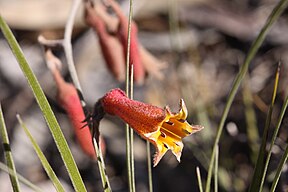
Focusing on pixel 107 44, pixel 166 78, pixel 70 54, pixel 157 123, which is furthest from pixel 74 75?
pixel 166 78

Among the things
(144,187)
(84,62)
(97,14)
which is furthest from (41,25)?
(97,14)

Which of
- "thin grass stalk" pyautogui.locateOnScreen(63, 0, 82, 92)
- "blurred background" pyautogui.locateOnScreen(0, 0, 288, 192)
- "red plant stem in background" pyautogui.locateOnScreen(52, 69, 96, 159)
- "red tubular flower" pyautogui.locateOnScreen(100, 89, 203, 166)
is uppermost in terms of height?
"thin grass stalk" pyautogui.locateOnScreen(63, 0, 82, 92)

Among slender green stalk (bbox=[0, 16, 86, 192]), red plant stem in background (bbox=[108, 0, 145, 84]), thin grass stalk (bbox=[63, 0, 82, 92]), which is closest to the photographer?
slender green stalk (bbox=[0, 16, 86, 192])

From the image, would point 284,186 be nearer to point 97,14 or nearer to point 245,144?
point 245,144

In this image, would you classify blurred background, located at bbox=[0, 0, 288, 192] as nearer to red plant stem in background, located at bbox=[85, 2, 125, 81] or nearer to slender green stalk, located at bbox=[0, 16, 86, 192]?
red plant stem in background, located at bbox=[85, 2, 125, 81]

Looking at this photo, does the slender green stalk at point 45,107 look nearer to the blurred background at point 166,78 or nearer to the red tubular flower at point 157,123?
the red tubular flower at point 157,123

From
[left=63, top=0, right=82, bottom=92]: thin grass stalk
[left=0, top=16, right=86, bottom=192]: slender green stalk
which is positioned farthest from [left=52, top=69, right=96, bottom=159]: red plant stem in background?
[left=0, top=16, right=86, bottom=192]: slender green stalk

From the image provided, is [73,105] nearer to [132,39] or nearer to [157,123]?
[132,39]

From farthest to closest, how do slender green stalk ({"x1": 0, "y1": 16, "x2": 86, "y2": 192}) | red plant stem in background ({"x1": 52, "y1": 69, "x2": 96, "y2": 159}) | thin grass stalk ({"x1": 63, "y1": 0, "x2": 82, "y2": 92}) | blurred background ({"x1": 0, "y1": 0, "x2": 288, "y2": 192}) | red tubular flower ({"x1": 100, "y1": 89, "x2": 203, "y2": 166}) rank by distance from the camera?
blurred background ({"x1": 0, "y1": 0, "x2": 288, "y2": 192}) → red plant stem in background ({"x1": 52, "y1": 69, "x2": 96, "y2": 159}) → thin grass stalk ({"x1": 63, "y1": 0, "x2": 82, "y2": 92}) → red tubular flower ({"x1": 100, "y1": 89, "x2": 203, "y2": 166}) → slender green stalk ({"x1": 0, "y1": 16, "x2": 86, "y2": 192})
